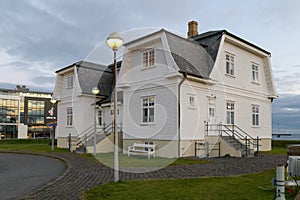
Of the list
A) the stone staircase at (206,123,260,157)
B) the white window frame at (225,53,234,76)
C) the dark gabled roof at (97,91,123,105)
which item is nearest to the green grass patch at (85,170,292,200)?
the stone staircase at (206,123,260,157)

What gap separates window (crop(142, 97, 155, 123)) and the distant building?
55.4 meters

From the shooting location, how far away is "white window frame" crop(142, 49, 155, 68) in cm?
1844

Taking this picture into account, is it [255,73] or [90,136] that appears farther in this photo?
[90,136]

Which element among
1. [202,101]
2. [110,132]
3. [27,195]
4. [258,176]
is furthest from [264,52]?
[27,195]

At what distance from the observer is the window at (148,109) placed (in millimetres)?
18188

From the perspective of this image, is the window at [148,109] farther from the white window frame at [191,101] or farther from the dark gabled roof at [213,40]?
the dark gabled roof at [213,40]

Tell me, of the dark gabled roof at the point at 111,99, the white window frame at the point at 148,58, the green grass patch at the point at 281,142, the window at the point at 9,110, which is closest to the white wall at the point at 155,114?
the white window frame at the point at 148,58

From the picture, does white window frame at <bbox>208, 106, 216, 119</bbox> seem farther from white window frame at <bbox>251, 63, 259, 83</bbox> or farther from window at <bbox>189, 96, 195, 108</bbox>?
white window frame at <bbox>251, 63, 259, 83</bbox>

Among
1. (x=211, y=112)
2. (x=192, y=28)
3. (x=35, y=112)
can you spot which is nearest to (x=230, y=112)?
(x=211, y=112)

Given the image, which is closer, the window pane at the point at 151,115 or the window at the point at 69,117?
the window pane at the point at 151,115

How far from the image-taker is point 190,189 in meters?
7.54

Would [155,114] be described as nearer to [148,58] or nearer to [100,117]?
[148,58]

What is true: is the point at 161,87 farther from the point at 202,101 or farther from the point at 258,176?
the point at 258,176

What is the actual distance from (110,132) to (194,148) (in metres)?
7.73
